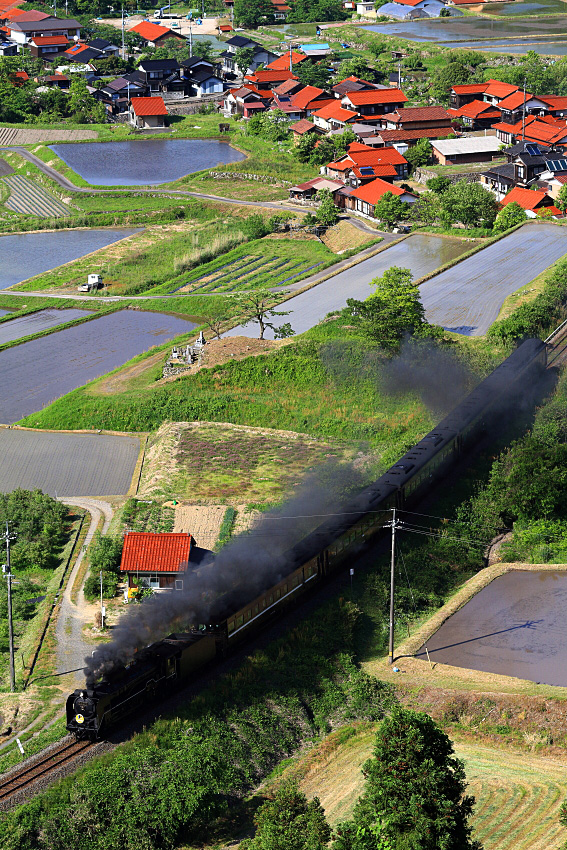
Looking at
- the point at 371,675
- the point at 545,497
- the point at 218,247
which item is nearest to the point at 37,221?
the point at 218,247

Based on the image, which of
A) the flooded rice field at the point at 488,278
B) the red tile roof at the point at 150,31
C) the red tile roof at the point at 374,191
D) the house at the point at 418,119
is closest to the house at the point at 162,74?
the red tile roof at the point at 150,31

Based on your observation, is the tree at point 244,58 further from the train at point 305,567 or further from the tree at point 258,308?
the train at point 305,567

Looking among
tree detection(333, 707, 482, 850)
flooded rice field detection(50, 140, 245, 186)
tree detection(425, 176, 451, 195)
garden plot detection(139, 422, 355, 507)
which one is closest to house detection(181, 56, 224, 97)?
flooded rice field detection(50, 140, 245, 186)

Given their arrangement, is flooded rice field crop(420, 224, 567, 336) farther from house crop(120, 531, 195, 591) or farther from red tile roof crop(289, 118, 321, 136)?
red tile roof crop(289, 118, 321, 136)

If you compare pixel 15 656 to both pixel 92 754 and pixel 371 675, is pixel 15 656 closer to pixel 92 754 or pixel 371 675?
pixel 92 754

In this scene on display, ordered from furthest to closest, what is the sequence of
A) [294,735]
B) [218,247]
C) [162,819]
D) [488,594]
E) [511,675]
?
[218,247] < [488,594] < [511,675] < [294,735] < [162,819]

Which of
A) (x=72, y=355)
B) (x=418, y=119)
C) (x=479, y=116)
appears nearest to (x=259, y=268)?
(x=72, y=355)
